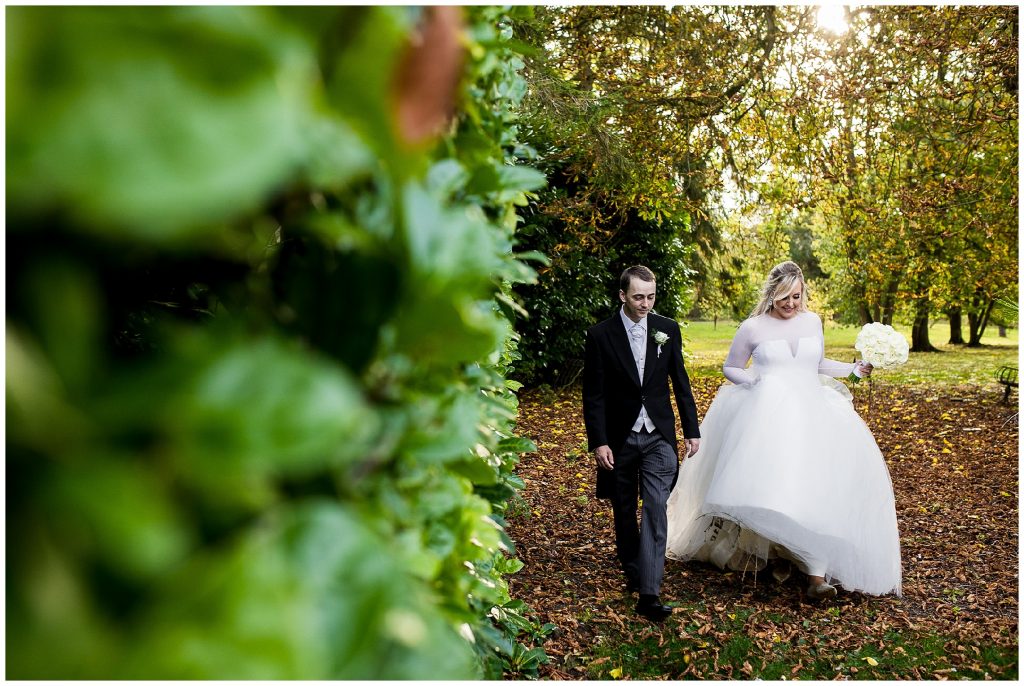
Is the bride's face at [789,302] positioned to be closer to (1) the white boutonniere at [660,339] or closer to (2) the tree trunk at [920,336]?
(1) the white boutonniere at [660,339]

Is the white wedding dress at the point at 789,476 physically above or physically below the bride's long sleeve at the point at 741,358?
below

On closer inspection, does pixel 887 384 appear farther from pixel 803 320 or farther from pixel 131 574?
pixel 131 574

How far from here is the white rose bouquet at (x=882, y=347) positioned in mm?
5855

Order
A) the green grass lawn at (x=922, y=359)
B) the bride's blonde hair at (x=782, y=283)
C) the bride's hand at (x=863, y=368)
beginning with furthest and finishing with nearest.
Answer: the green grass lawn at (x=922, y=359)
the bride's hand at (x=863, y=368)
the bride's blonde hair at (x=782, y=283)

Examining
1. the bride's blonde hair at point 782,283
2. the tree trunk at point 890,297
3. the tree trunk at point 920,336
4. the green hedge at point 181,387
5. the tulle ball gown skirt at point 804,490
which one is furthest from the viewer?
the tree trunk at point 920,336

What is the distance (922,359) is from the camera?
840 inches

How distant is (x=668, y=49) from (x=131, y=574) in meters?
9.80

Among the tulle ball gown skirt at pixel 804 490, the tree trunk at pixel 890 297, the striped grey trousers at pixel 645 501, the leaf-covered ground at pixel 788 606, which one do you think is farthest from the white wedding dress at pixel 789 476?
the tree trunk at pixel 890 297

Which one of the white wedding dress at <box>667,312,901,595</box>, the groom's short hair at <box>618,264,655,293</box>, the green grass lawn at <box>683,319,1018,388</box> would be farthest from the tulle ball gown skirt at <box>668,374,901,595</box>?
the green grass lawn at <box>683,319,1018,388</box>

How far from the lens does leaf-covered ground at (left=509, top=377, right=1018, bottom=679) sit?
4352 mm

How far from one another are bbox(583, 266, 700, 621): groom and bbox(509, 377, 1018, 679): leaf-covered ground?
55cm

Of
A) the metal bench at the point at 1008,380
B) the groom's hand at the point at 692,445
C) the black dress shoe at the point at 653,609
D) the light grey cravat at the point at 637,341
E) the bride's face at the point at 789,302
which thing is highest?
the bride's face at the point at 789,302

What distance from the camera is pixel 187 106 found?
344 mm

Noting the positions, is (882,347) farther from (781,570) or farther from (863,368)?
(781,570)
